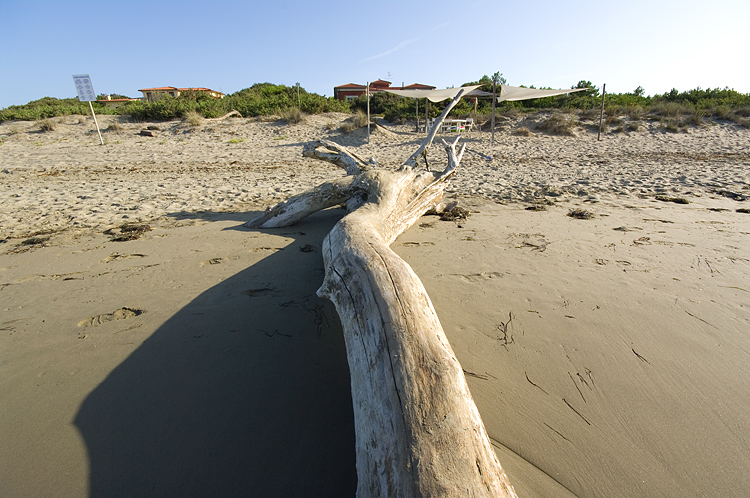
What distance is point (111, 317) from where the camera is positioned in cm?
236

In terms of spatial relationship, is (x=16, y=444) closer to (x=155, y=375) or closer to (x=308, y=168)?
(x=155, y=375)

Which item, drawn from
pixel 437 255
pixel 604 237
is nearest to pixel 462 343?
pixel 437 255

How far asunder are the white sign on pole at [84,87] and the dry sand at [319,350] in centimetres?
1150

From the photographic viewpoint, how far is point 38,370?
1.91 metres

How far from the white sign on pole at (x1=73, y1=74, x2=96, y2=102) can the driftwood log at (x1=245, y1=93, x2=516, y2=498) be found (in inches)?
628

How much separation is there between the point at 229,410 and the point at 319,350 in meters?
0.54

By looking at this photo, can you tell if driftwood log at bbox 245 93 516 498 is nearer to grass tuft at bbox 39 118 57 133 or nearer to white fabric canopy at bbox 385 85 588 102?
white fabric canopy at bbox 385 85 588 102

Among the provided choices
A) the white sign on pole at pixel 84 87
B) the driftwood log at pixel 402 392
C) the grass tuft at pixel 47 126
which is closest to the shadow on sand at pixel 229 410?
the driftwood log at pixel 402 392

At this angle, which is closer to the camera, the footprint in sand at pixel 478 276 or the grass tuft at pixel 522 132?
the footprint in sand at pixel 478 276

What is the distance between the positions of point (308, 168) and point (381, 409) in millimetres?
7885

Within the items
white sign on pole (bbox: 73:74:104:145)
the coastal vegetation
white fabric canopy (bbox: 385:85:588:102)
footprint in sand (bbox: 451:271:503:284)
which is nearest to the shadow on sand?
footprint in sand (bbox: 451:271:503:284)

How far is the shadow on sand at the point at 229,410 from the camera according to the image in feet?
4.53

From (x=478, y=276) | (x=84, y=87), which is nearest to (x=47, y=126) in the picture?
(x=84, y=87)

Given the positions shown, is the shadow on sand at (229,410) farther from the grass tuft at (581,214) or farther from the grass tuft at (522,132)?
the grass tuft at (522,132)
